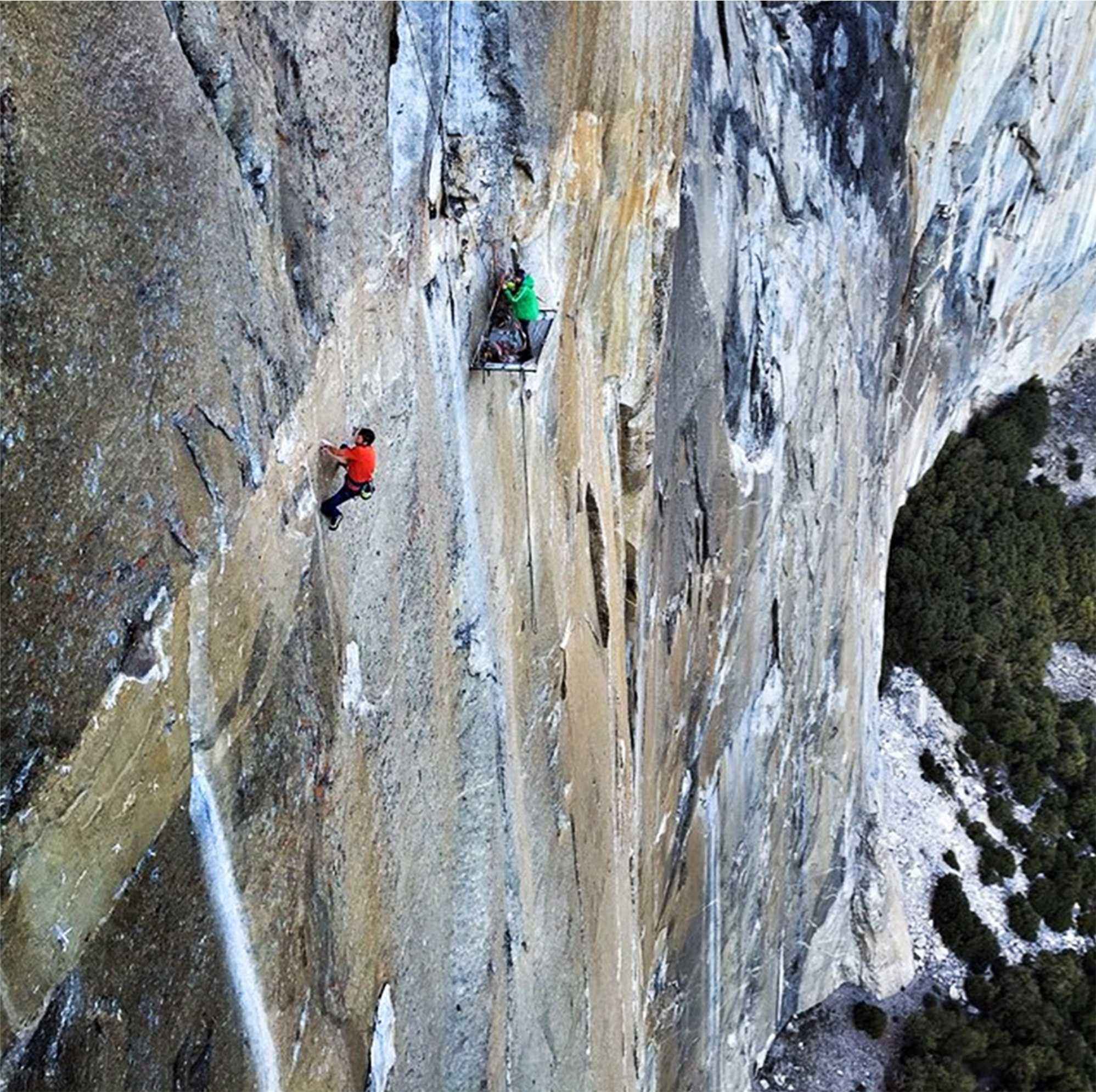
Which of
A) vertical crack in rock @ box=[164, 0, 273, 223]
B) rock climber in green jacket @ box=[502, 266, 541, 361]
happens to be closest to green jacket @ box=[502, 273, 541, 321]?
rock climber in green jacket @ box=[502, 266, 541, 361]

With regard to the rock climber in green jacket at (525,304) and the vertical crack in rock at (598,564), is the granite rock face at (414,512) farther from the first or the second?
the rock climber in green jacket at (525,304)

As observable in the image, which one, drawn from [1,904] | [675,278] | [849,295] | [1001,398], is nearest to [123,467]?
[1,904]

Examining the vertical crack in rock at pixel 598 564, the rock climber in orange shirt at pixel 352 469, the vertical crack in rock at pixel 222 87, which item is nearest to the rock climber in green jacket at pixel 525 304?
the vertical crack in rock at pixel 598 564

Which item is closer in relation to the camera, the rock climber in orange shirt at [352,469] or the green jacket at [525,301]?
the rock climber in orange shirt at [352,469]

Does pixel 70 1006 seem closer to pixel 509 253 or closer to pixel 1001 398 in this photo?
pixel 509 253

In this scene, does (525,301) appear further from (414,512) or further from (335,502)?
(335,502)
